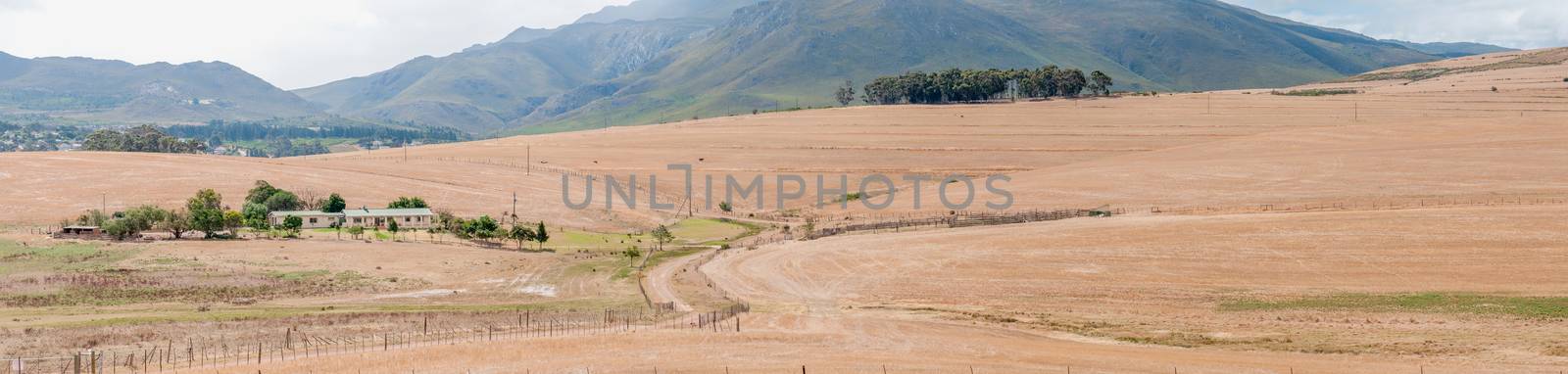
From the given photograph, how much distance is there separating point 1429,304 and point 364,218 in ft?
253

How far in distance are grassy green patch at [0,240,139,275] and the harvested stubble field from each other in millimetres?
11461

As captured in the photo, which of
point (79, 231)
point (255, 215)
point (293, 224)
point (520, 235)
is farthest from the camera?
point (255, 215)

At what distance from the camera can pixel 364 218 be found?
89.9 metres

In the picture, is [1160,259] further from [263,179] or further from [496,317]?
[263,179]

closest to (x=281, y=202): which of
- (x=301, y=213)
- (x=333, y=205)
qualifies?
(x=333, y=205)

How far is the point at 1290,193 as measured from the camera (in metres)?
88.6

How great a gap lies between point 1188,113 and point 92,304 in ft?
508

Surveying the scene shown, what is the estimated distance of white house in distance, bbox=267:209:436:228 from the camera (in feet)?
290

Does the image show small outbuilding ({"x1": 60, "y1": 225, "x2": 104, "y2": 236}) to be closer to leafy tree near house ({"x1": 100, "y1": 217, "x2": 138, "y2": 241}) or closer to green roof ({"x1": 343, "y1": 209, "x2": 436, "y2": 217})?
leafy tree near house ({"x1": 100, "y1": 217, "x2": 138, "y2": 241})

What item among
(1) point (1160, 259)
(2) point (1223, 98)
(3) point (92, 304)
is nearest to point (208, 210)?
(3) point (92, 304)

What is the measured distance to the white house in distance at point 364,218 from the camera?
8844 centimetres

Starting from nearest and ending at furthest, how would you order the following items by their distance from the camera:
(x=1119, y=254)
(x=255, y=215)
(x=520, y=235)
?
(x=1119, y=254) → (x=520, y=235) → (x=255, y=215)

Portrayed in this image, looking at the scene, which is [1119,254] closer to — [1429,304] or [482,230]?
[1429,304]

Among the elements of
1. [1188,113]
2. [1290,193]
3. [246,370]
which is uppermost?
[1188,113]
